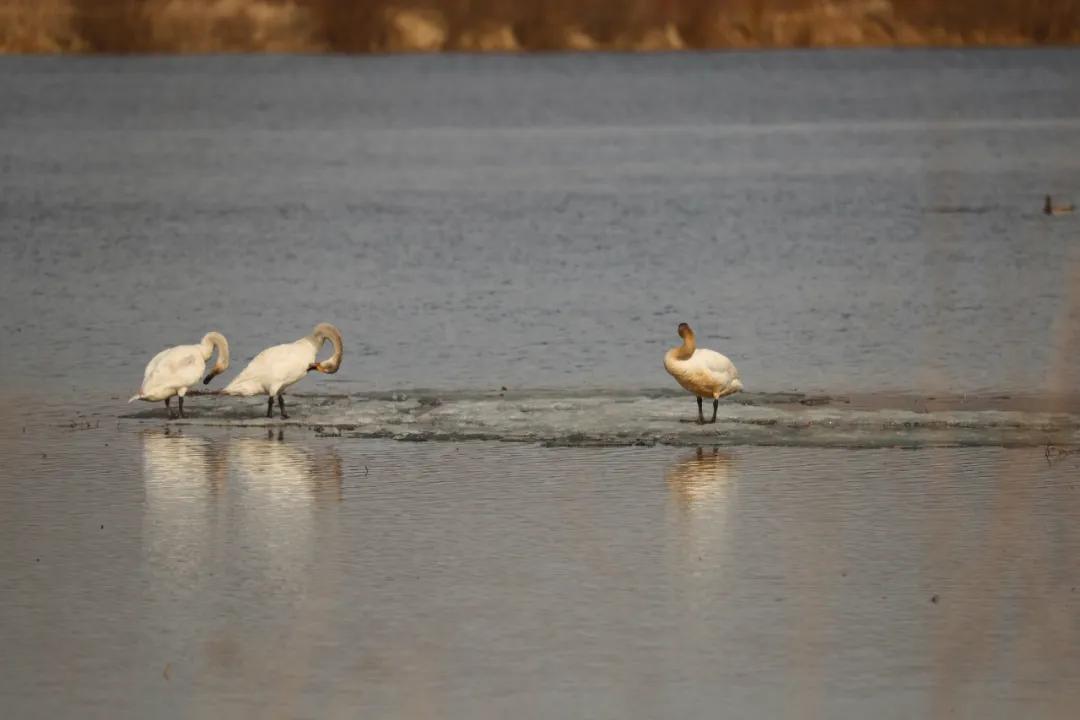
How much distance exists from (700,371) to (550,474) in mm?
1807

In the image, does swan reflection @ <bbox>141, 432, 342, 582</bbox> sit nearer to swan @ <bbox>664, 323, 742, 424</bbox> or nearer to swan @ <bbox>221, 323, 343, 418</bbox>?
swan @ <bbox>221, 323, 343, 418</bbox>

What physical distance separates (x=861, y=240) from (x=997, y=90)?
81528 mm

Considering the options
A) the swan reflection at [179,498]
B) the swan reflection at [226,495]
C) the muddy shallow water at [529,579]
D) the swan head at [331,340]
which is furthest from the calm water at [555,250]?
the muddy shallow water at [529,579]

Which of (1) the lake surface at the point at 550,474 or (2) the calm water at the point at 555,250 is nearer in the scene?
(1) the lake surface at the point at 550,474

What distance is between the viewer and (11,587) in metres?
11.0

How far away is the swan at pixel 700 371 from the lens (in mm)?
14789

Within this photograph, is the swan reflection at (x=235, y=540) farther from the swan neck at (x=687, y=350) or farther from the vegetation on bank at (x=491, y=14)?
the vegetation on bank at (x=491, y=14)

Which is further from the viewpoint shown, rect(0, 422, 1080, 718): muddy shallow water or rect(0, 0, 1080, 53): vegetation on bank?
rect(0, 0, 1080, 53): vegetation on bank

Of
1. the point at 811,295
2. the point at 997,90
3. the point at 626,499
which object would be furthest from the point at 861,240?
the point at 997,90

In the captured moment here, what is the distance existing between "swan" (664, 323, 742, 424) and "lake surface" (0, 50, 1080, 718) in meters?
0.24

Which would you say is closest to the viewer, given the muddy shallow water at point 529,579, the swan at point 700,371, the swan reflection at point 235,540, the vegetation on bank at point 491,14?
the muddy shallow water at point 529,579

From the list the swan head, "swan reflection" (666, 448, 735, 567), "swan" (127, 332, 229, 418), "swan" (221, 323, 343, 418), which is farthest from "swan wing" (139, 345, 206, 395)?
"swan reflection" (666, 448, 735, 567)

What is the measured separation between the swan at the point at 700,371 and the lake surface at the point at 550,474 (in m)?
0.24

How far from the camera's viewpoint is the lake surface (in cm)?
948
